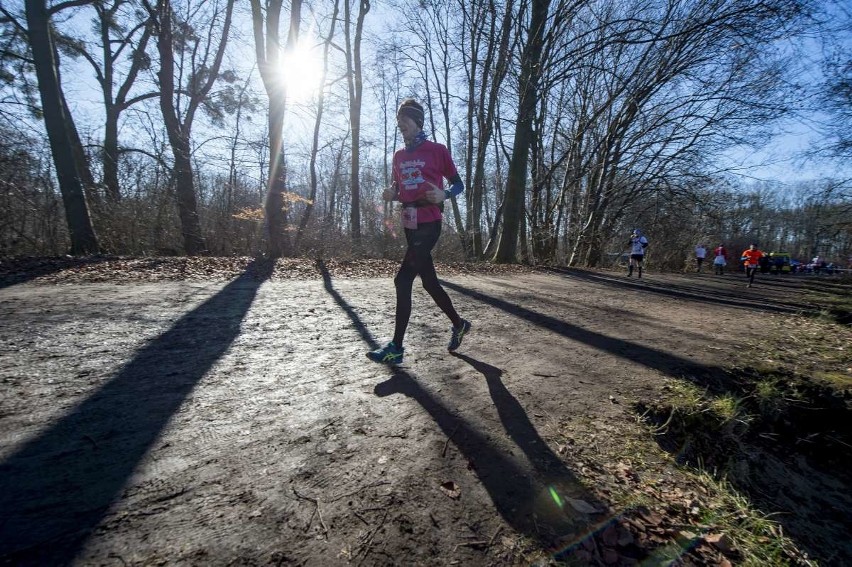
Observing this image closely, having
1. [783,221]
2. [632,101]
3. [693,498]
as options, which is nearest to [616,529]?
[693,498]

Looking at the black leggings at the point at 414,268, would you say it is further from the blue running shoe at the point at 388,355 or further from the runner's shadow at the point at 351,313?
the runner's shadow at the point at 351,313

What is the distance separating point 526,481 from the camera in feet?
5.48

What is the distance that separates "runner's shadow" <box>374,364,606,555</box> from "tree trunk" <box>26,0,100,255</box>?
381 inches

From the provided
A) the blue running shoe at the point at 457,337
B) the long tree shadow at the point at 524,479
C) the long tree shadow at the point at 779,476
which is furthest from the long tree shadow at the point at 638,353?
the long tree shadow at the point at 524,479

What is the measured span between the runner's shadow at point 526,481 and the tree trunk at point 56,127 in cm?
967

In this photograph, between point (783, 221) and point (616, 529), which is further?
point (783, 221)

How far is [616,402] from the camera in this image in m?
2.61

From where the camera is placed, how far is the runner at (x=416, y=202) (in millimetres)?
3059

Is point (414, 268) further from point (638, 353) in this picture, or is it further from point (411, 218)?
point (638, 353)

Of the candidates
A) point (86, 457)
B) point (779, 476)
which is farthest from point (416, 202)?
point (779, 476)

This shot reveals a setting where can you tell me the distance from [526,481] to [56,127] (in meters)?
11.5

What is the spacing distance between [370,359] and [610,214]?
763 inches

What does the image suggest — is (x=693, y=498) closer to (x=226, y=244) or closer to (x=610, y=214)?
(x=226, y=244)

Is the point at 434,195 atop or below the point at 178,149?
below
